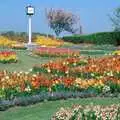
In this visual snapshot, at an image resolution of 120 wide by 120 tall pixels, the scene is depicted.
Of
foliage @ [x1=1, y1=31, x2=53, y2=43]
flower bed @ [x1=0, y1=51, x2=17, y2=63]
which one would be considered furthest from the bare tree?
flower bed @ [x1=0, y1=51, x2=17, y2=63]

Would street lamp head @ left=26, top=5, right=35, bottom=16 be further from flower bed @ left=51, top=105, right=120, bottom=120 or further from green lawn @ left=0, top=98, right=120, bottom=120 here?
flower bed @ left=51, top=105, right=120, bottom=120

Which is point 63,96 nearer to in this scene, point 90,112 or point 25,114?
point 25,114

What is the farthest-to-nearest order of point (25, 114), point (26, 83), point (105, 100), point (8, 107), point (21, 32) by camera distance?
point (21, 32)
point (26, 83)
point (105, 100)
point (8, 107)
point (25, 114)

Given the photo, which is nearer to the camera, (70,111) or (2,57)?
(70,111)

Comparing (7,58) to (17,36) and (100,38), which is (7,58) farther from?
(100,38)

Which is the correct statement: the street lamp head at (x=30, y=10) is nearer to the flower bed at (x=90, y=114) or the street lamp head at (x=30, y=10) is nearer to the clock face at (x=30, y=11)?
the clock face at (x=30, y=11)

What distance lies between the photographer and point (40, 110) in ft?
34.0

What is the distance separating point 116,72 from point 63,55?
30.2 feet

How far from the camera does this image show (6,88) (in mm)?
12109

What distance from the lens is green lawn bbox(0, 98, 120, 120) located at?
9672 millimetres

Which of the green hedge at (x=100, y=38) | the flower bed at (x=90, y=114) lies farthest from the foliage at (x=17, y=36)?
the flower bed at (x=90, y=114)

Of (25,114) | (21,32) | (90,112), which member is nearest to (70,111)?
(90,112)

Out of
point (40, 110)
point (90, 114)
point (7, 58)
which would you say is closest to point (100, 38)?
point (7, 58)

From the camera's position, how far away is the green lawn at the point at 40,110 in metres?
9.67
